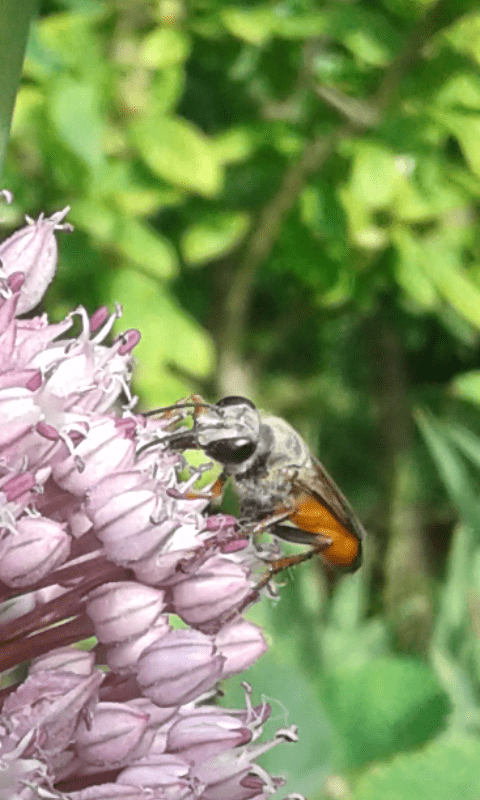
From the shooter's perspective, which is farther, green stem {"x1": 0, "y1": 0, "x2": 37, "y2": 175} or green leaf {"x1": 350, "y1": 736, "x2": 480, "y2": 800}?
green leaf {"x1": 350, "y1": 736, "x2": 480, "y2": 800}

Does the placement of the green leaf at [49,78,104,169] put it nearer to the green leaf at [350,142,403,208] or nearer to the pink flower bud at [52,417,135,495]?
the green leaf at [350,142,403,208]

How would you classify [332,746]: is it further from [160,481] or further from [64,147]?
[64,147]

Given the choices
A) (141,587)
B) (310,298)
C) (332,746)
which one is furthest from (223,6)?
(141,587)

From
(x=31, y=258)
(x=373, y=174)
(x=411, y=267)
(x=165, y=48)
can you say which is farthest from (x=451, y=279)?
(x=31, y=258)

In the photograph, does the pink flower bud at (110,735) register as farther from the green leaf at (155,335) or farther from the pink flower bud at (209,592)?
the green leaf at (155,335)

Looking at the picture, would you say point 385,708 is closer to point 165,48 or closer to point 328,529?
point 328,529

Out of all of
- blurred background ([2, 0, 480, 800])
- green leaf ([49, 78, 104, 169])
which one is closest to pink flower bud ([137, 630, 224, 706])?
blurred background ([2, 0, 480, 800])
